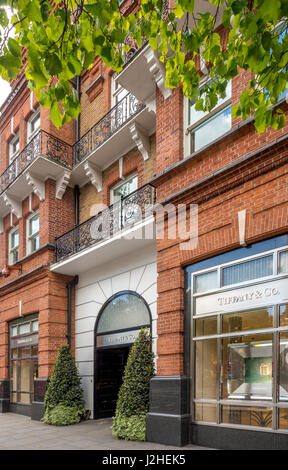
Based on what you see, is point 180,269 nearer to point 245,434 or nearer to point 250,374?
point 250,374

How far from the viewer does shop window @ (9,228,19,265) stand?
17.3 metres

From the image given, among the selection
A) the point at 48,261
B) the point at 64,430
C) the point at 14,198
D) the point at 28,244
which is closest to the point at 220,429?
the point at 64,430

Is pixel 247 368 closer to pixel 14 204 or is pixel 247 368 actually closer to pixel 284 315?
pixel 284 315

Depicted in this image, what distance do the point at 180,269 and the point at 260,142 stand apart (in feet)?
9.84

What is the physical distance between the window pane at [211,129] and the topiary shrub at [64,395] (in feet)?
24.3

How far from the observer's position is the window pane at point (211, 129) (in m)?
8.31

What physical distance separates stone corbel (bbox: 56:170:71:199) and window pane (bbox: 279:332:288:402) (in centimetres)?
949

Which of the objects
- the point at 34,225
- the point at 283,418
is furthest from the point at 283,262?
the point at 34,225

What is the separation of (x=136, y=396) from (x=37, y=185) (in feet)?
27.7

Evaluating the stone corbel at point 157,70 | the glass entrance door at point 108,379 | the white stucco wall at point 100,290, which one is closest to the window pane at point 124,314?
the white stucco wall at point 100,290

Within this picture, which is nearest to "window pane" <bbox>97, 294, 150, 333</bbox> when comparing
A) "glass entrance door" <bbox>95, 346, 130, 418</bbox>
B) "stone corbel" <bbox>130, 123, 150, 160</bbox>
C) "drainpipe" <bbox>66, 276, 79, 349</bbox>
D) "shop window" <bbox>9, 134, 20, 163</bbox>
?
"glass entrance door" <bbox>95, 346, 130, 418</bbox>

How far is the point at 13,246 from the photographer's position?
17703 millimetres

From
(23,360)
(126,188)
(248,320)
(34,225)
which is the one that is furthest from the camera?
(34,225)

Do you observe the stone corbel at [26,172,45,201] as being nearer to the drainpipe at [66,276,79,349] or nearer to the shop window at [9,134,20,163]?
the drainpipe at [66,276,79,349]
